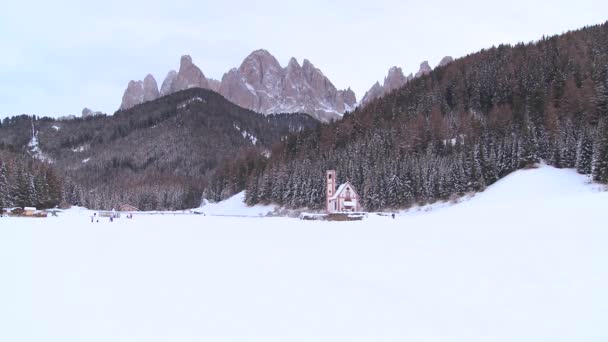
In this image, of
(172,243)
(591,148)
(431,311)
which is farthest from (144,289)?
(591,148)

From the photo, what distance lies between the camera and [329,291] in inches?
440

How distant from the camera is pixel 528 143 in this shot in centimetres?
5391

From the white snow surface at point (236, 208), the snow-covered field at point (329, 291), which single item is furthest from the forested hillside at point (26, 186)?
the snow-covered field at point (329, 291)

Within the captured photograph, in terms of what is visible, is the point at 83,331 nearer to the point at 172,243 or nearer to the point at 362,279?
the point at 362,279

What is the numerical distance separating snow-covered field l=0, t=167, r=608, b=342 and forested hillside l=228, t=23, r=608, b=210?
113ft

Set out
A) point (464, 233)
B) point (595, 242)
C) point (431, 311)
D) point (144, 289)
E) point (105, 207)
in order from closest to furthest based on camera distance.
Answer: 1. point (431, 311)
2. point (144, 289)
3. point (595, 242)
4. point (464, 233)
5. point (105, 207)

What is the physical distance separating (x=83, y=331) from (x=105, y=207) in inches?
4591

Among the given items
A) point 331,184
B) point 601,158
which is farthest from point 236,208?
point 601,158

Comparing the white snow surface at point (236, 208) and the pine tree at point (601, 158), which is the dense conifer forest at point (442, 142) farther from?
the white snow surface at point (236, 208)

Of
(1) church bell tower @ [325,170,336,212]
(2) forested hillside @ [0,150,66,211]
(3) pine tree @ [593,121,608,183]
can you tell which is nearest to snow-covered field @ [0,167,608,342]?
(3) pine tree @ [593,121,608,183]

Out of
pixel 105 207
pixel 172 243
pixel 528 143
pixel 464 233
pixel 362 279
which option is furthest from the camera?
pixel 105 207

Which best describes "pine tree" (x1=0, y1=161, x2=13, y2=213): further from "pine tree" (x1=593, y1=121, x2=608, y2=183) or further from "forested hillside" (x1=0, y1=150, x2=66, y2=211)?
"pine tree" (x1=593, y1=121, x2=608, y2=183)

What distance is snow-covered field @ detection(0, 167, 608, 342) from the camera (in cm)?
826

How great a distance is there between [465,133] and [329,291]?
6397cm
